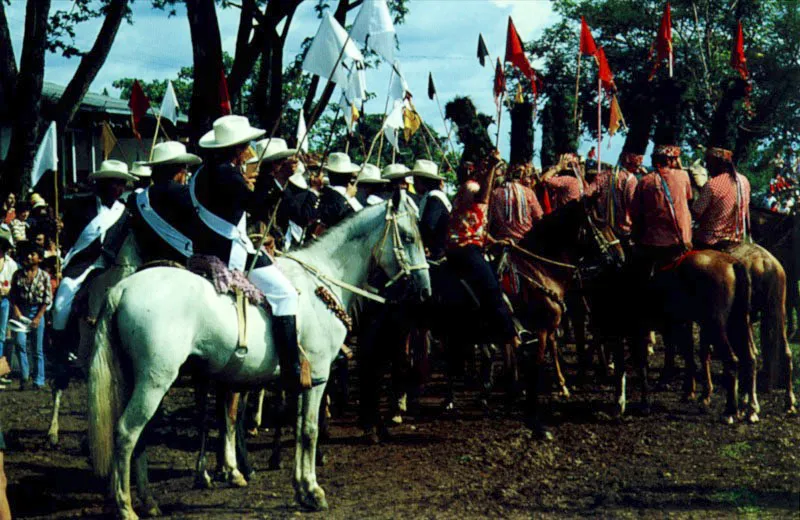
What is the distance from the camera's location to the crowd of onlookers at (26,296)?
14.2 metres

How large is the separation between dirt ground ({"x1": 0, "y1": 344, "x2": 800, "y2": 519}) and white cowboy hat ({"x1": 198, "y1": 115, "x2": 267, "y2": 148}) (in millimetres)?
3054

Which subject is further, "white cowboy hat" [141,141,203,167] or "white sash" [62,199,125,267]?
"white sash" [62,199,125,267]

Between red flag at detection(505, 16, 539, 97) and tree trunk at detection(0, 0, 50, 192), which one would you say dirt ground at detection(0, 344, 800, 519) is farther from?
red flag at detection(505, 16, 539, 97)

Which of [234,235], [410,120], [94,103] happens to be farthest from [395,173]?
[94,103]

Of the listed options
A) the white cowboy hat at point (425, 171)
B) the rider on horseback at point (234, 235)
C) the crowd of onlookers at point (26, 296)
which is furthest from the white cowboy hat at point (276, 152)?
the crowd of onlookers at point (26, 296)

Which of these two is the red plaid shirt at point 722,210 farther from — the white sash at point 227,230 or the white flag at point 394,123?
A: the white flag at point 394,123

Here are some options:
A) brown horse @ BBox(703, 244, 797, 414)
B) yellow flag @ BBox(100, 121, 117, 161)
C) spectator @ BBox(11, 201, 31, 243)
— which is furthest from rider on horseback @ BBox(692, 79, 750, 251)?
spectator @ BBox(11, 201, 31, 243)

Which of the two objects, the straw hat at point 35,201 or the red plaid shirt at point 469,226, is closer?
the red plaid shirt at point 469,226

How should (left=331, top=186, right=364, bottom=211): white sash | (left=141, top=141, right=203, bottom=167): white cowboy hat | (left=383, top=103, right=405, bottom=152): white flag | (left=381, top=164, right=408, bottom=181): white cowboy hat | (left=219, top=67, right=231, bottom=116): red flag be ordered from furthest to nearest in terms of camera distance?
(left=383, top=103, right=405, bottom=152): white flag, (left=219, top=67, right=231, bottom=116): red flag, (left=381, top=164, right=408, bottom=181): white cowboy hat, (left=331, top=186, right=364, bottom=211): white sash, (left=141, top=141, right=203, bottom=167): white cowboy hat

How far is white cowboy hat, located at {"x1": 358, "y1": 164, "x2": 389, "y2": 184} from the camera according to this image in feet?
43.4

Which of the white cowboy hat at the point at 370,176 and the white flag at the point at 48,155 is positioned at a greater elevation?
the white flag at the point at 48,155

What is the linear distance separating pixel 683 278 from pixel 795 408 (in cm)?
200

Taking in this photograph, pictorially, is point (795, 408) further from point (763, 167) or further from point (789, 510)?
point (763, 167)

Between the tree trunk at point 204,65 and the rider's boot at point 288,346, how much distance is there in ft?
26.7
